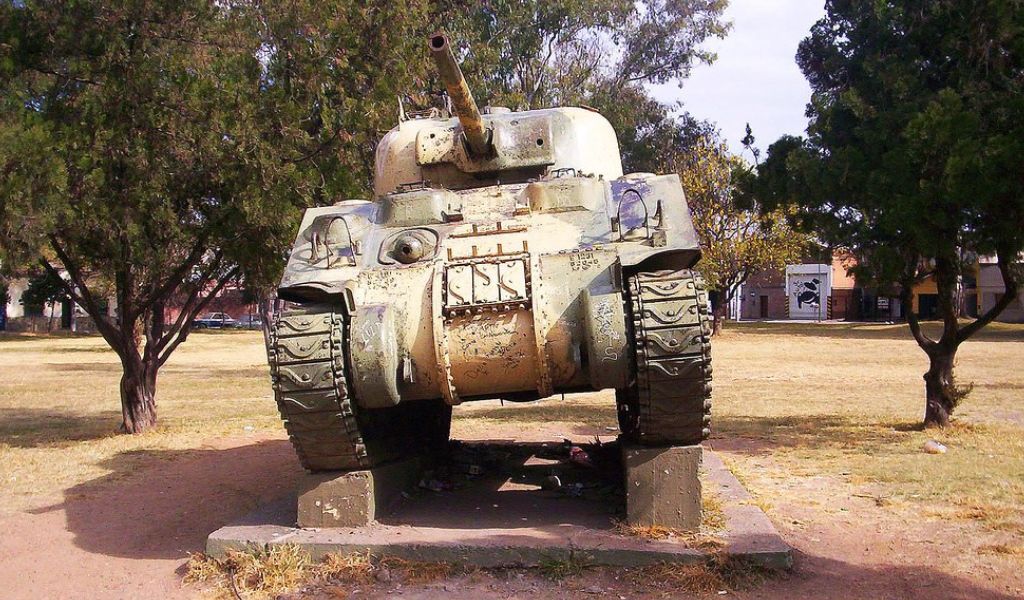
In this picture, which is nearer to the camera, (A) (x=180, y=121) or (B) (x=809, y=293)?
(A) (x=180, y=121)

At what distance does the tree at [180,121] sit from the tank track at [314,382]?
5362 millimetres

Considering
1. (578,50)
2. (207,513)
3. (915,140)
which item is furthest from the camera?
(578,50)

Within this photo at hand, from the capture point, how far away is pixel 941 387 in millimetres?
11555

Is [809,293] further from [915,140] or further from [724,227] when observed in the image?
[915,140]

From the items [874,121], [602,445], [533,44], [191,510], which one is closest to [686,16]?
[533,44]

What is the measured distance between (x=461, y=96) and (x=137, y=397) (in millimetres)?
7778

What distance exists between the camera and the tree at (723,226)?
122 feet

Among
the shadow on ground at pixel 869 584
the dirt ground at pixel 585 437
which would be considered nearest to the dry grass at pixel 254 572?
the dirt ground at pixel 585 437

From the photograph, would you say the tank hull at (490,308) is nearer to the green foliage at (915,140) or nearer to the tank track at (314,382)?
the tank track at (314,382)

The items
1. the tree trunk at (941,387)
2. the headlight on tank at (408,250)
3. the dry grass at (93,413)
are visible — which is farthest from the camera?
the tree trunk at (941,387)

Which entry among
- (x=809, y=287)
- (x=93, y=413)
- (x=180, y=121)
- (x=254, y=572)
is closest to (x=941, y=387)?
(x=254, y=572)

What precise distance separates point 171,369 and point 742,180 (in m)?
18.1

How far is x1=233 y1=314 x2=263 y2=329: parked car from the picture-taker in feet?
199

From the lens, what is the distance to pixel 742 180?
13.8 m
